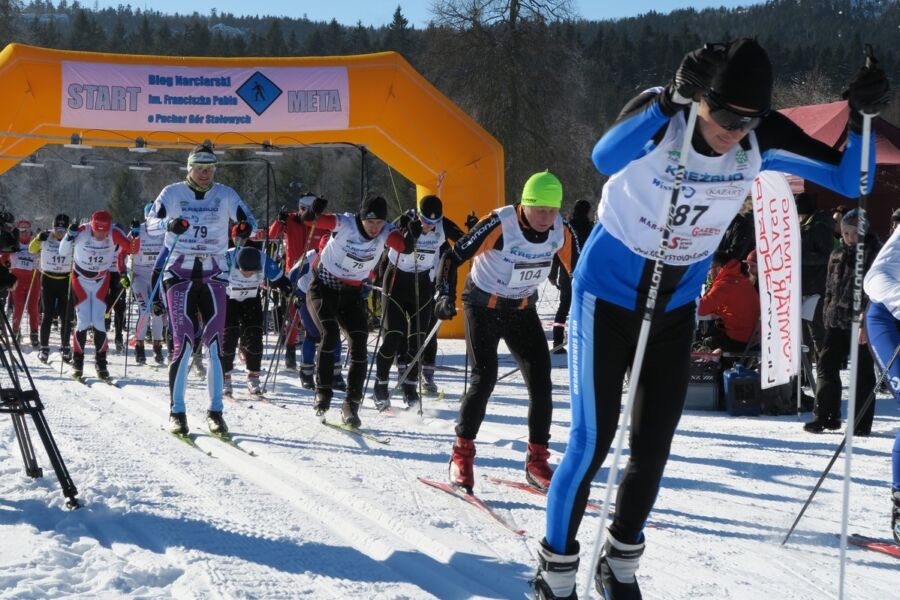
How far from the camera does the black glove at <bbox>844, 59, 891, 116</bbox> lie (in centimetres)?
296

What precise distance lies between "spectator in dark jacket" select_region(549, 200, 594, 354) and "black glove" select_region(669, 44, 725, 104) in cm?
622

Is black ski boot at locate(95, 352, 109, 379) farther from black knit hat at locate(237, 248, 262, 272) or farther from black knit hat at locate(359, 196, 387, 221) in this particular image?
black knit hat at locate(359, 196, 387, 221)

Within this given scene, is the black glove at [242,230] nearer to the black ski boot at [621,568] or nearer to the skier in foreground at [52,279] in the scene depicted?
the black ski boot at [621,568]

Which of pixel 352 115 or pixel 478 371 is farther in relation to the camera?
pixel 352 115

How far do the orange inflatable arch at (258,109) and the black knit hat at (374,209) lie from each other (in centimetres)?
763

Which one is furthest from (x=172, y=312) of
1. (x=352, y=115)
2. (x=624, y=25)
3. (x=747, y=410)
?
(x=624, y=25)

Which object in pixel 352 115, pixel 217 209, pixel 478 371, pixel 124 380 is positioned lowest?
pixel 124 380

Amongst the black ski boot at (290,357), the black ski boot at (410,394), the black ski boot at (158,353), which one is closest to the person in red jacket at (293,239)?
the black ski boot at (290,357)

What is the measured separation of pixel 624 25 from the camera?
124 metres

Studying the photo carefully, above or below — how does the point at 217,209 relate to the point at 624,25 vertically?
below

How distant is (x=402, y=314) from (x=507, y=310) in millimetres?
4053

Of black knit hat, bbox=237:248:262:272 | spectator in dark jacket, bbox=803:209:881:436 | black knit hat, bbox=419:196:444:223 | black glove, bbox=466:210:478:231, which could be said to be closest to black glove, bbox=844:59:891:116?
spectator in dark jacket, bbox=803:209:881:436

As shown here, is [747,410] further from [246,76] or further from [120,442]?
[246,76]

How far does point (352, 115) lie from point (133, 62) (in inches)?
140
